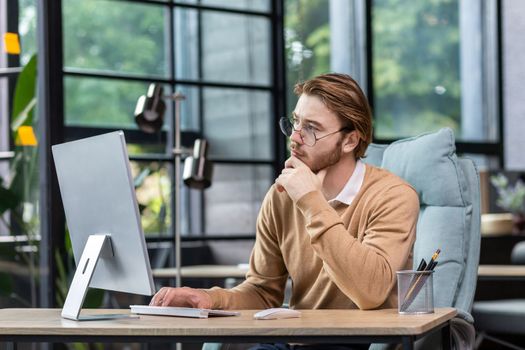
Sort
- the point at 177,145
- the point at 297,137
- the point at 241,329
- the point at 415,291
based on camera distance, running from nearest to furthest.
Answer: the point at 241,329 < the point at 415,291 < the point at 297,137 < the point at 177,145

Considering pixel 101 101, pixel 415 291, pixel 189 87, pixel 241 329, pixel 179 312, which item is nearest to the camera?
pixel 241 329

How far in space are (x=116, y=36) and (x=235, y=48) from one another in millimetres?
730

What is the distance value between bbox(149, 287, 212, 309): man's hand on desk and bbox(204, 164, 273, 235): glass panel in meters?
2.60

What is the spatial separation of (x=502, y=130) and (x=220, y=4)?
253cm

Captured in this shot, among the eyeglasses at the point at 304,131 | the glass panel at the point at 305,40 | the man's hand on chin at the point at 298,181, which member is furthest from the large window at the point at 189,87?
the man's hand on chin at the point at 298,181

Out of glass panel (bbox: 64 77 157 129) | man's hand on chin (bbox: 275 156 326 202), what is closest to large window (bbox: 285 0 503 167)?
glass panel (bbox: 64 77 157 129)

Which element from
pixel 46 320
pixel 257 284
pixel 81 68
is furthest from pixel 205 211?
pixel 46 320

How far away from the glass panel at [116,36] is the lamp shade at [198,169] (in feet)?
2.10

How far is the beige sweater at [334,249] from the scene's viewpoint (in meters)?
1.97

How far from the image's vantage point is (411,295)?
1.84 metres

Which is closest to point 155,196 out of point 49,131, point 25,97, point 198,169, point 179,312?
point 198,169

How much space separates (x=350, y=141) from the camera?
2279 millimetres

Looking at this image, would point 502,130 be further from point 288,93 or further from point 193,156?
point 193,156

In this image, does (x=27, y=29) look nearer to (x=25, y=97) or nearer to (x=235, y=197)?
(x=25, y=97)
